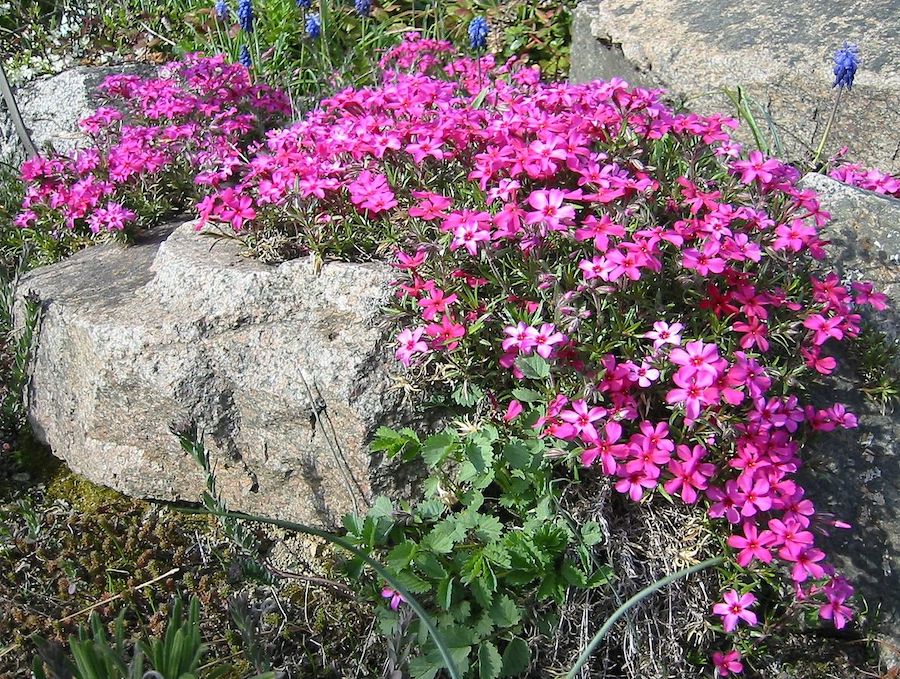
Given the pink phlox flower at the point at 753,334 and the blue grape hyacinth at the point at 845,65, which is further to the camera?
the blue grape hyacinth at the point at 845,65

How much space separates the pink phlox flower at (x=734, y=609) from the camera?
2352mm

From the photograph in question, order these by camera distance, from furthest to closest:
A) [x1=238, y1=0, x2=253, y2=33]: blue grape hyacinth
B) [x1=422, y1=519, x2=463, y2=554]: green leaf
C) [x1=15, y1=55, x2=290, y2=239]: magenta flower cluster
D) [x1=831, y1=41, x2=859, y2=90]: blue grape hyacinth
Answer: [x1=238, y1=0, x2=253, y2=33]: blue grape hyacinth < [x1=15, y1=55, x2=290, y2=239]: magenta flower cluster < [x1=831, y1=41, x2=859, y2=90]: blue grape hyacinth < [x1=422, y1=519, x2=463, y2=554]: green leaf

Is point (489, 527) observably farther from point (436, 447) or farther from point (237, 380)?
point (237, 380)

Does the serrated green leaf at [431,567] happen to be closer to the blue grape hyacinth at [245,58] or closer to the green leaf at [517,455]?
the green leaf at [517,455]

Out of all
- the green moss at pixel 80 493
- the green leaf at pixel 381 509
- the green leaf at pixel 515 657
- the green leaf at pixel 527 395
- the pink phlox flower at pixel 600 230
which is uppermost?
the pink phlox flower at pixel 600 230

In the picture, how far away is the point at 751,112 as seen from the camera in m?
4.18

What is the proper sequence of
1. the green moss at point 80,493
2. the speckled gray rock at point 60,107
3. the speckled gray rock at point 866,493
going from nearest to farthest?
the speckled gray rock at point 866,493 < the green moss at point 80,493 < the speckled gray rock at point 60,107

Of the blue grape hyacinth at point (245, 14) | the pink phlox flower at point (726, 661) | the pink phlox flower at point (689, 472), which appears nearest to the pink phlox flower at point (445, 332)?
the pink phlox flower at point (689, 472)

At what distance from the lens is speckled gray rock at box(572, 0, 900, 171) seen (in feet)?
13.4

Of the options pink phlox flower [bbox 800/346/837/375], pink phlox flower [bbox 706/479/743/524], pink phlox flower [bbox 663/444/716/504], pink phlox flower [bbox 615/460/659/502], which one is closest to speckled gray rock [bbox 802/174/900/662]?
pink phlox flower [bbox 800/346/837/375]

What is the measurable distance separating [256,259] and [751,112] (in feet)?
8.64

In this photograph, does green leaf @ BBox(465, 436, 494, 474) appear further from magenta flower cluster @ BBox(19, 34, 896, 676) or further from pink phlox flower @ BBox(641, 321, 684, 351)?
pink phlox flower @ BBox(641, 321, 684, 351)

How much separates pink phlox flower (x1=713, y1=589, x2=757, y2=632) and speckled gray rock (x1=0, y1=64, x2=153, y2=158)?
448 centimetres

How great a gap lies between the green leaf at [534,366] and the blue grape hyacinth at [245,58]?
354 centimetres
